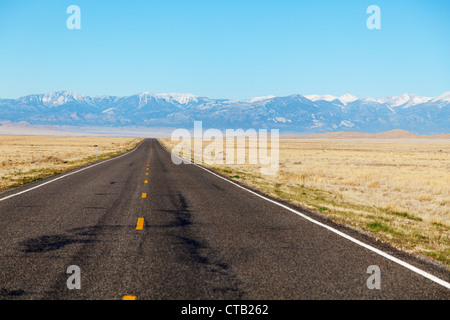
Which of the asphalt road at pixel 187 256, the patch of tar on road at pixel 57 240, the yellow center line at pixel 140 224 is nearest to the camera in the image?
the asphalt road at pixel 187 256

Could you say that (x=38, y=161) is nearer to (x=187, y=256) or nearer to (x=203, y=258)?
(x=187, y=256)

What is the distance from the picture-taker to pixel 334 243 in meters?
7.63

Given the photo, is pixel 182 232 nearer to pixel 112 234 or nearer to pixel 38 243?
pixel 112 234

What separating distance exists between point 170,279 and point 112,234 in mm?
2881

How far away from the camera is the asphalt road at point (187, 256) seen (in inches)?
200

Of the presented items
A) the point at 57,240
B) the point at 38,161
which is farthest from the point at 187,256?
the point at 38,161

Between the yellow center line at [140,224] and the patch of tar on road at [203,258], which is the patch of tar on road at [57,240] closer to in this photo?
the yellow center line at [140,224]

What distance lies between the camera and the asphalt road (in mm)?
5090

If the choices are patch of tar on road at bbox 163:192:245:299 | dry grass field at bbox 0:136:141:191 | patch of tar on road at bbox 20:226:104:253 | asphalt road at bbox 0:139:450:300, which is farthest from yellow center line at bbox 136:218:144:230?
dry grass field at bbox 0:136:141:191

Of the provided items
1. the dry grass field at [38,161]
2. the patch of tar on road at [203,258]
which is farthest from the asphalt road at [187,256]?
the dry grass field at [38,161]

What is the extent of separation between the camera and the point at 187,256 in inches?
256

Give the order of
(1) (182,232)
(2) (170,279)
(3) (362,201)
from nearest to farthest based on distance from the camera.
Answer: (2) (170,279), (1) (182,232), (3) (362,201)
